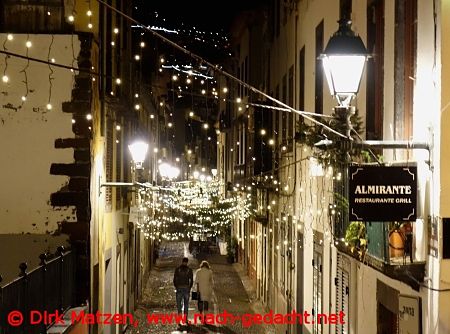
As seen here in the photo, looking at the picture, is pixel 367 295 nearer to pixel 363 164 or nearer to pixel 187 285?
pixel 363 164

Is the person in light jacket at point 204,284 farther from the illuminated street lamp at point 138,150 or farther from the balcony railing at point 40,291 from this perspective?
the balcony railing at point 40,291

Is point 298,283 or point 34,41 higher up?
point 34,41

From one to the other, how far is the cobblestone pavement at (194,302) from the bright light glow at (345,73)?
44.6ft

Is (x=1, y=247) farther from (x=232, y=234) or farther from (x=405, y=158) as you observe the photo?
(x=232, y=234)

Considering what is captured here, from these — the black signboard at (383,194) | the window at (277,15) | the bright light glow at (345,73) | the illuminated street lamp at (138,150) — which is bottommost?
the black signboard at (383,194)

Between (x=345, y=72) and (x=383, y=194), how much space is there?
1.25 metres

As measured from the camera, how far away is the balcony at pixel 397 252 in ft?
23.4

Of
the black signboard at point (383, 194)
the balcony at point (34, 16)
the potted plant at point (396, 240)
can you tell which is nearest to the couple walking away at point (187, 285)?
the balcony at point (34, 16)

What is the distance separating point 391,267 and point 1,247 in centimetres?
719

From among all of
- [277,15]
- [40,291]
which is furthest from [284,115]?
[40,291]

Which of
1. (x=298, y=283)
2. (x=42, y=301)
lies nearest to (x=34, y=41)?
(x=42, y=301)

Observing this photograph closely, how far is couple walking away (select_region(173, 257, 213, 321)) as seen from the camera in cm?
1991

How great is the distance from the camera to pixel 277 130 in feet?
69.3

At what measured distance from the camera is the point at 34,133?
12.2m
